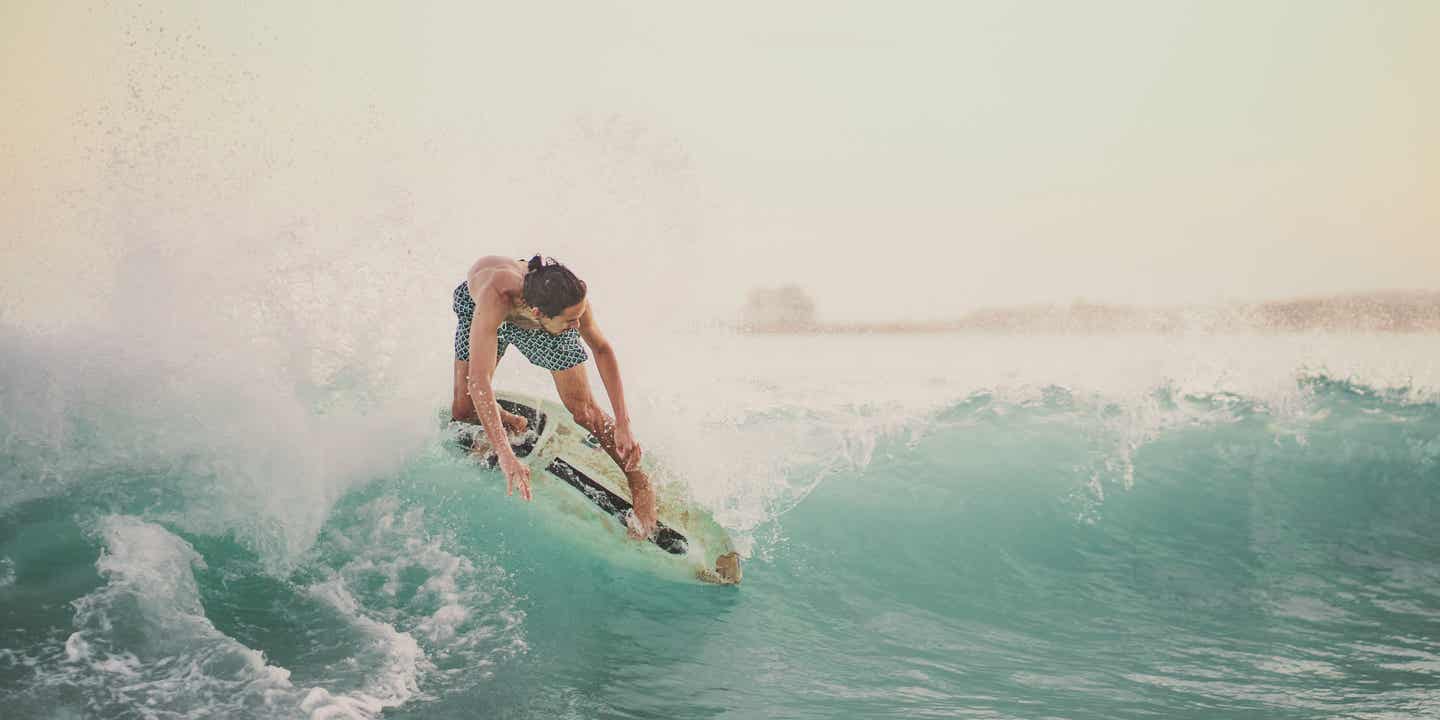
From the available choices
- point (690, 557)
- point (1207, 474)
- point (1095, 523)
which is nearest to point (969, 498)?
point (1095, 523)

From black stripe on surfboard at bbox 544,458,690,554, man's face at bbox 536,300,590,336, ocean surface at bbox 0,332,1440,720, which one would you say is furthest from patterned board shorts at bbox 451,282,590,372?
ocean surface at bbox 0,332,1440,720

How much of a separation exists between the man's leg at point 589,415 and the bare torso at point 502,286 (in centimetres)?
39

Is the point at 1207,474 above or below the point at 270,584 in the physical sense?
above

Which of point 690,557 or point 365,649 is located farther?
point 690,557

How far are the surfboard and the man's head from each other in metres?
1.87

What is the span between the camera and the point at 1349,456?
9.67m

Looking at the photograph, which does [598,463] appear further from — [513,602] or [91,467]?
[91,467]

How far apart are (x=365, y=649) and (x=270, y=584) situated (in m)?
1.15

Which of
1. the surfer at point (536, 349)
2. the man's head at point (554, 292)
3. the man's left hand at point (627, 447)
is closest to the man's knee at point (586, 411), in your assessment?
the surfer at point (536, 349)

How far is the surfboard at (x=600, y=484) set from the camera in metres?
5.41

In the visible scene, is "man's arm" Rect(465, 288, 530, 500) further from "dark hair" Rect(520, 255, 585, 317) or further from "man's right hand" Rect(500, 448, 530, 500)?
"dark hair" Rect(520, 255, 585, 317)

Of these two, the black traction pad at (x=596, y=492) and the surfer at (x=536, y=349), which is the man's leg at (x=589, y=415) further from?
the black traction pad at (x=596, y=492)

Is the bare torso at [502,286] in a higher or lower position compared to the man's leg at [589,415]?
higher

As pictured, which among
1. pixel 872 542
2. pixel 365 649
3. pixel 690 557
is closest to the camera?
pixel 365 649
